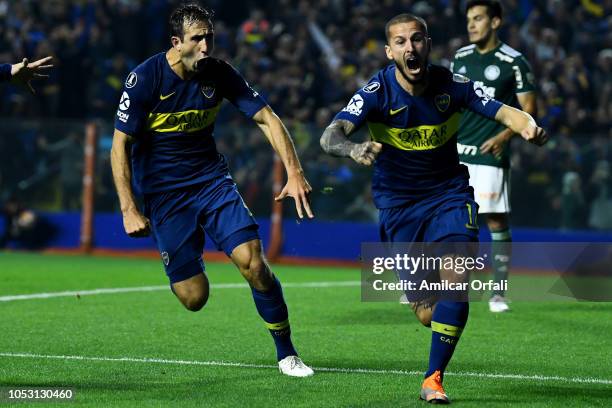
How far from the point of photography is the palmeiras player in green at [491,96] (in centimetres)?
1148

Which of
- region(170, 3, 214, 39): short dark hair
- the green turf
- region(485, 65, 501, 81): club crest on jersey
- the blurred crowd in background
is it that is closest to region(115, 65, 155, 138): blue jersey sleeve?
region(170, 3, 214, 39): short dark hair

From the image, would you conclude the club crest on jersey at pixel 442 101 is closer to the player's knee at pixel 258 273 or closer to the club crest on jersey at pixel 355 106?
the club crest on jersey at pixel 355 106

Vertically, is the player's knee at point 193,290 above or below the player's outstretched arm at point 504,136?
below

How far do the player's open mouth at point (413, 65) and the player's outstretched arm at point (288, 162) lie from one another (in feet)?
2.90

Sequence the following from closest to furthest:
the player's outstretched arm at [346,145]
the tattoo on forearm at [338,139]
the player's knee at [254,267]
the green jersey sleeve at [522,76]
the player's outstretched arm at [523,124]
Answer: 1. the player's outstretched arm at [346,145]
2. the tattoo on forearm at [338,139]
3. the player's outstretched arm at [523,124]
4. the player's knee at [254,267]
5. the green jersey sleeve at [522,76]

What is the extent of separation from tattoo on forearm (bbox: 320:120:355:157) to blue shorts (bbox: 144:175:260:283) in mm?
1063

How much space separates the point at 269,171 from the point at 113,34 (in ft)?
20.6

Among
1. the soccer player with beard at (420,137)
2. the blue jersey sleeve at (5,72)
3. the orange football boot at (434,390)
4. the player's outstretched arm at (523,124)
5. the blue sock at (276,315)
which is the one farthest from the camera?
the blue sock at (276,315)

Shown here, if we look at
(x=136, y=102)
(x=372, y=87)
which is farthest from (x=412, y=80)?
(x=136, y=102)

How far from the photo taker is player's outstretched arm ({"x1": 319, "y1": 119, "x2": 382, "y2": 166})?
6.38 metres

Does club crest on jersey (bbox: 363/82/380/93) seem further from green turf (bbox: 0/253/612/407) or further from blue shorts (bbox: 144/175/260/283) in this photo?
green turf (bbox: 0/253/612/407)

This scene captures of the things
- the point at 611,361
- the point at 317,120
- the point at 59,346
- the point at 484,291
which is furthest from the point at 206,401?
the point at 317,120

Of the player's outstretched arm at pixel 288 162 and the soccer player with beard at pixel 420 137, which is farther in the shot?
the player's outstretched arm at pixel 288 162

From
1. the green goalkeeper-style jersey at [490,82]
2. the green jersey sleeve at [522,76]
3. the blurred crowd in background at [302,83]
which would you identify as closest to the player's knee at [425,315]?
the green goalkeeper-style jersey at [490,82]
